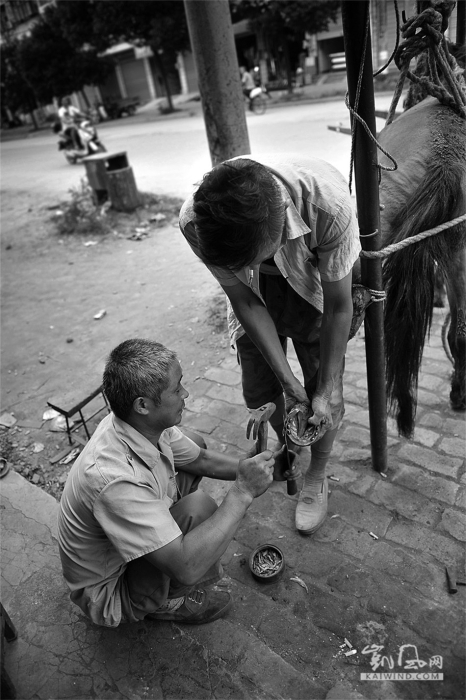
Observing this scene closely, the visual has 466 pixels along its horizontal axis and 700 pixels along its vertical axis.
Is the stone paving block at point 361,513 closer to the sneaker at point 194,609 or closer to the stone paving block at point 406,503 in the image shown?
the stone paving block at point 406,503

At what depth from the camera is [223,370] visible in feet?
10.7

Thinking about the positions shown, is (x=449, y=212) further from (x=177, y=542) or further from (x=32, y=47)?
(x=32, y=47)

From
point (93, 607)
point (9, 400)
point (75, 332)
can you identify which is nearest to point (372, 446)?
point (93, 607)

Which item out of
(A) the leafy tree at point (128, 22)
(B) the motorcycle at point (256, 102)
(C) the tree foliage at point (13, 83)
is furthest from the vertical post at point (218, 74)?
(C) the tree foliage at point (13, 83)

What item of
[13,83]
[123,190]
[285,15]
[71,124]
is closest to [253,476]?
[123,190]

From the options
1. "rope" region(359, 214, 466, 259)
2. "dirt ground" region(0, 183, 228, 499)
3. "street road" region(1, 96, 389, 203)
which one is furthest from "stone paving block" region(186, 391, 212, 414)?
"street road" region(1, 96, 389, 203)

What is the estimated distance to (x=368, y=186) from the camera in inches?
67.6

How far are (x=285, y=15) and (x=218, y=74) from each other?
1441 cm

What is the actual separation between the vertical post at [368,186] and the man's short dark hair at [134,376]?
2.69ft

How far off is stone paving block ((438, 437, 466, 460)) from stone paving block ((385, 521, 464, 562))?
474 mm

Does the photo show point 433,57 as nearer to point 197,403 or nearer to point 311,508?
point 311,508

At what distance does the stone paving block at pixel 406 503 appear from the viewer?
204 centimetres

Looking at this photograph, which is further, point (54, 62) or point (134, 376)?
point (54, 62)

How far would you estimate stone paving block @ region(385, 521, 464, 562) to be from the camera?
187 centimetres
